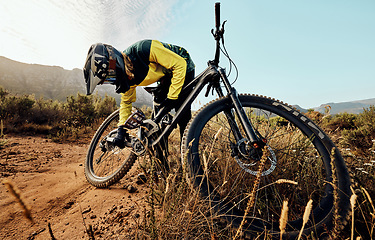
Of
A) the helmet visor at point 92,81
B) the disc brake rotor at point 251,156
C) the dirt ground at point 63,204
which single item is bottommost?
the dirt ground at point 63,204

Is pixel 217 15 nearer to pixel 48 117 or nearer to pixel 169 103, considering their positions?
pixel 169 103

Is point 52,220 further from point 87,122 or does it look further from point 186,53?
point 87,122

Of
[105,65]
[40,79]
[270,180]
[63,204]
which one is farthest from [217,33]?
[40,79]

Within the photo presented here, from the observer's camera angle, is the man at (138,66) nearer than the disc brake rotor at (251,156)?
No

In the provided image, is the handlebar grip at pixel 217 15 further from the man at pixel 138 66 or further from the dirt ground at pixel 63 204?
the dirt ground at pixel 63 204

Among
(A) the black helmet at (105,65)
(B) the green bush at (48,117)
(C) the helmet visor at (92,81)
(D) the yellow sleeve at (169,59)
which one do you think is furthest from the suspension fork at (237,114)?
(B) the green bush at (48,117)

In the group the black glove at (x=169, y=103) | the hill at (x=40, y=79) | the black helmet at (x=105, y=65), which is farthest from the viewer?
the hill at (x=40, y=79)

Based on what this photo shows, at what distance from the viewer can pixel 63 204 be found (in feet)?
6.16

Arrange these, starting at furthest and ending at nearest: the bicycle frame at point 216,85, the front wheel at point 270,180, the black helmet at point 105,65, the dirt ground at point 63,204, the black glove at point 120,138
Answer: the black glove at point 120,138
the black helmet at point 105,65
the bicycle frame at point 216,85
the dirt ground at point 63,204
the front wheel at point 270,180

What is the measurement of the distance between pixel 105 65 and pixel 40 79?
291ft

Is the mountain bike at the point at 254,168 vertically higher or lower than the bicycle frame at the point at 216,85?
lower

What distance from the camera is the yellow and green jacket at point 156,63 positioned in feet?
6.31

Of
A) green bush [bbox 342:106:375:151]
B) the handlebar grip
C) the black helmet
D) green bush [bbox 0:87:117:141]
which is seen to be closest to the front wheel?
the handlebar grip

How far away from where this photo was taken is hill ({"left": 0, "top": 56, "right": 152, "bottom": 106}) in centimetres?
5625
